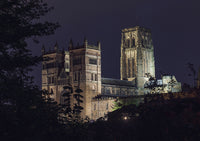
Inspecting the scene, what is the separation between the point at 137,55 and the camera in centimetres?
14075

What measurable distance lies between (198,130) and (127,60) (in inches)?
5401

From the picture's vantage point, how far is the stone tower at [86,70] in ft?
365

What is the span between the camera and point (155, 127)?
880 cm

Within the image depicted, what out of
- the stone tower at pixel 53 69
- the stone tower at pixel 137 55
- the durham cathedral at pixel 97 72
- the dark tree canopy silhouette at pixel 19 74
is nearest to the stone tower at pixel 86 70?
the durham cathedral at pixel 97 72

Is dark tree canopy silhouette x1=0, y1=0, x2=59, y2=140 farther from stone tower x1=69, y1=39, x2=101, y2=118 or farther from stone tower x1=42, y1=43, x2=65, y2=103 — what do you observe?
stone tower x1=42, y1=43, x2=65, y2=103

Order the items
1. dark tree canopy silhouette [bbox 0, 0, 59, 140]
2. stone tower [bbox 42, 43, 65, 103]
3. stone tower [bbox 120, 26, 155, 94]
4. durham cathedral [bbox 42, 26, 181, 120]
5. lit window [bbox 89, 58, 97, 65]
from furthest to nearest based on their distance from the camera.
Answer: stone tower [bbox 120, 26, 155, 94] < stone tower [bbox 42, 43, 65, 103] < lit window [bbox 89, 58, 97, 65] < durham cathedral [bbox 42, 26, 181, 120] < dark tree canopy silhouette [bbox 0, 0, 59, 140]

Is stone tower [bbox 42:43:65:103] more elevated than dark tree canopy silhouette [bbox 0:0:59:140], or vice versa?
stone tower [bbox 42:43:65:103]

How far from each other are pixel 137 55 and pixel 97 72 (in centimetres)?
2959

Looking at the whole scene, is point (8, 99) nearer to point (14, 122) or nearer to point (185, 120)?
point (14, 122)

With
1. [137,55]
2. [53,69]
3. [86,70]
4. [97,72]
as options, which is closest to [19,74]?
[86,70]

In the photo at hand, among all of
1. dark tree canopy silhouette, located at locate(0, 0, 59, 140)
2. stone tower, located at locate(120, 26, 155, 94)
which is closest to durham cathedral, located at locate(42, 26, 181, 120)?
stone tower, located at locate(120, 26, 155, 94)

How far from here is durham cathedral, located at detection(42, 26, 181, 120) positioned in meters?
111

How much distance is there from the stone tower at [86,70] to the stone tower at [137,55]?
88.4ft

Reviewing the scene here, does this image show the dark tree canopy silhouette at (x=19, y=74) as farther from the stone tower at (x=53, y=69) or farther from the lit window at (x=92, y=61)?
the stone tower at (x=53, y=69)
